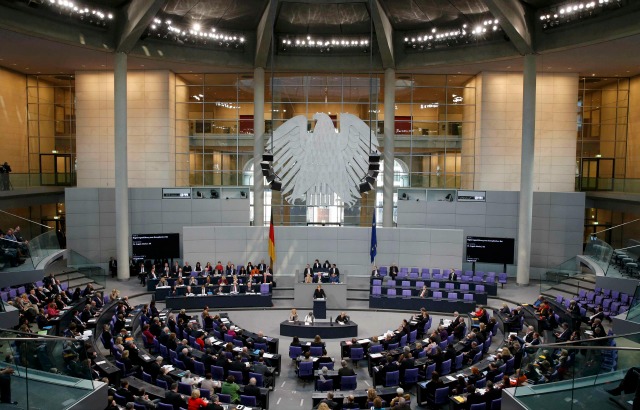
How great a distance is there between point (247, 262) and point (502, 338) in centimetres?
1244

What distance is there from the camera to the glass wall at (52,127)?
2880 cm

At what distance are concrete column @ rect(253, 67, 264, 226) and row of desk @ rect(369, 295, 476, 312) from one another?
8845 millimetres

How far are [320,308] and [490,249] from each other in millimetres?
11026

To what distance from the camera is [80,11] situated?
71.3ft

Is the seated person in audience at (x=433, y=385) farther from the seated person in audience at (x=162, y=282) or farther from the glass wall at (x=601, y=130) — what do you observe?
the glass wall at (x=601, y=130)

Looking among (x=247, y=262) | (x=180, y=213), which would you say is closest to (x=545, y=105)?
(x=247, y=262)

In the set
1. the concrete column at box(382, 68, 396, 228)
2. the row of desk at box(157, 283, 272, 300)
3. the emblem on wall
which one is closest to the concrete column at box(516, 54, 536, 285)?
the concrete column at box(382, 68, 396, 228)

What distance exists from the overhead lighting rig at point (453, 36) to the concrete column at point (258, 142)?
796 cm

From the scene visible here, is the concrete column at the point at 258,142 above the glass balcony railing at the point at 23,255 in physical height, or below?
above

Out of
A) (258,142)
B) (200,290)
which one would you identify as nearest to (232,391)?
(200,290)

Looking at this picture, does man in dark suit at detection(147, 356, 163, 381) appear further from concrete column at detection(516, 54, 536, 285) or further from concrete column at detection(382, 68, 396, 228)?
concrete column at detection(516, 54, 536, 285)

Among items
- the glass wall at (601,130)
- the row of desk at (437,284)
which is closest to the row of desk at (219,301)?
the row of desk at (437,284)

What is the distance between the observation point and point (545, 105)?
2736 cm

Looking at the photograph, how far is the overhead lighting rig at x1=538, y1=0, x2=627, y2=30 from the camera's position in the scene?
20.5 m
